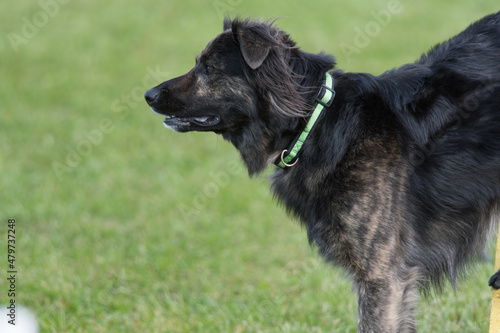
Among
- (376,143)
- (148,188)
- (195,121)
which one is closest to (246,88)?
(195,121)

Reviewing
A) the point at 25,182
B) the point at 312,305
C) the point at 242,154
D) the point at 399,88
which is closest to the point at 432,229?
the point at 399,88

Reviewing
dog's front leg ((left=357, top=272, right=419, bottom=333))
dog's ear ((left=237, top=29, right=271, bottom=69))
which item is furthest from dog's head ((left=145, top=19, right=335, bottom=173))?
dog's front leg ((left=357, top=272, right=419, bottom=333))

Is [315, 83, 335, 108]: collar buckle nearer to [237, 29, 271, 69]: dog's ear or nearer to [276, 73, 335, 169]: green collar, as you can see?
[276, 73, 335, 169]: green collar

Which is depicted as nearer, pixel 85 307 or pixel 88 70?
pixel 85 307

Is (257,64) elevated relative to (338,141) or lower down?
elevated

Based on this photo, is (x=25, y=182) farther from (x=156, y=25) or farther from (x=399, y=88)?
(x=156, y=25)

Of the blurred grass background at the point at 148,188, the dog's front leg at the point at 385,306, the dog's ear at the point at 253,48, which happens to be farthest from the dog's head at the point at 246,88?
the dog's front leg at the point at 385,306

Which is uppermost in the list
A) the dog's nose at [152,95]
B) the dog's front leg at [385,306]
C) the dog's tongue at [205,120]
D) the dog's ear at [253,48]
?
the dog's nose at [152,95]

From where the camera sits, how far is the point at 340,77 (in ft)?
11.5

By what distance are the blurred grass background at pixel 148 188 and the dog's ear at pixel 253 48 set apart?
59 centimetres

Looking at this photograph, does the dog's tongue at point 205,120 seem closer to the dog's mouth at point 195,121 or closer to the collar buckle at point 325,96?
the dog's mouth at point 195,121

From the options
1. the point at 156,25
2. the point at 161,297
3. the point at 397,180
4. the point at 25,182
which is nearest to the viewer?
the point at 397,180

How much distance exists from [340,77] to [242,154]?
0.78m

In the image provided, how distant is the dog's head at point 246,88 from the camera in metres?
3.38
